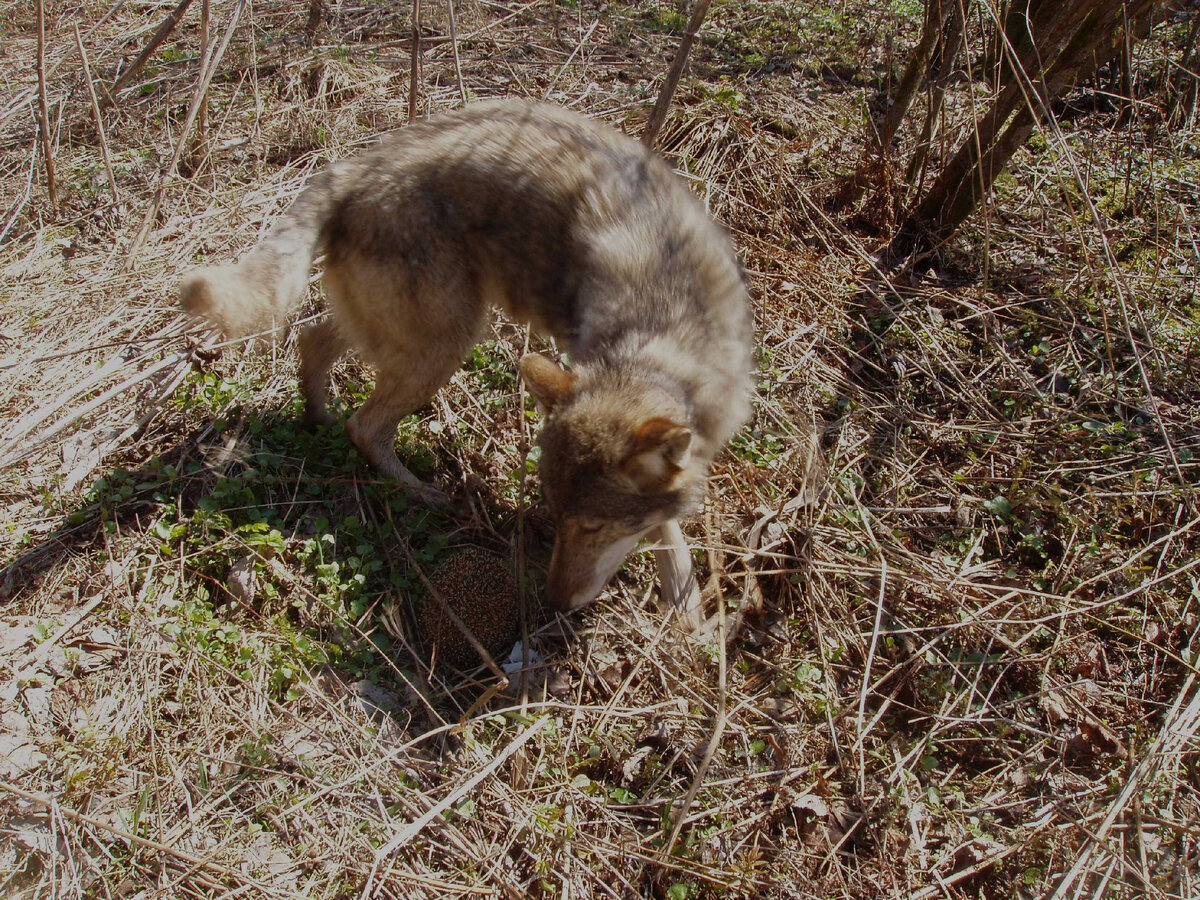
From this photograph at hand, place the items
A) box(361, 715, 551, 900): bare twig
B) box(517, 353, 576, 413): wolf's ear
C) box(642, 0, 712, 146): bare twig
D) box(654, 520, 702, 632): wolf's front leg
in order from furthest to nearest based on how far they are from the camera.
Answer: box(642, 0, 712, 146): bare twig < box(654, 520, 702, 632): wolf's front leg < box(517, 353, 576, 413): wolf's ear < box(361, 715, 551, 900): bare twig

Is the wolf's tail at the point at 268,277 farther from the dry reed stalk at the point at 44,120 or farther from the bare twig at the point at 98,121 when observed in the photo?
the dry reed stalk at the point at 44,120

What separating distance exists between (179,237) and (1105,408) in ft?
17.9

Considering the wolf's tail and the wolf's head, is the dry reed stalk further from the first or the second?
the wolf's head

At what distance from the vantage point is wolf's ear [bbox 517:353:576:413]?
3.03 metres

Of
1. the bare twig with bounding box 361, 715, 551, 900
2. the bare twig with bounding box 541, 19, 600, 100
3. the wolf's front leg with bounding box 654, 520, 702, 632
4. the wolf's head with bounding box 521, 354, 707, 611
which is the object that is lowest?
the bare twig with bounding box 361, 715, 551, 900

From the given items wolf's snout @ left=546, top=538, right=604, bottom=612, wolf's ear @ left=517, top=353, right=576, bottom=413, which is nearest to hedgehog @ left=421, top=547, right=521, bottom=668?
wolf's snout @ left=546, top=538, right=604, bottom=612

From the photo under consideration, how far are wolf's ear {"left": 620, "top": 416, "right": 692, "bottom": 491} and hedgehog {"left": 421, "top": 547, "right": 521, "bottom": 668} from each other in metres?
0.89

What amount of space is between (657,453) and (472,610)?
115 centimetres

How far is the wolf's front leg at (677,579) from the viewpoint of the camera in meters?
3.57

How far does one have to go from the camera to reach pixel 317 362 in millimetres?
4000

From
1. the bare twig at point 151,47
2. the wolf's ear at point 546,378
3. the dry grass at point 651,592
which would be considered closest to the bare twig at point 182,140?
the dry grass at point 651,592

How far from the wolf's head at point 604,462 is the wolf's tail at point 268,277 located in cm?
104

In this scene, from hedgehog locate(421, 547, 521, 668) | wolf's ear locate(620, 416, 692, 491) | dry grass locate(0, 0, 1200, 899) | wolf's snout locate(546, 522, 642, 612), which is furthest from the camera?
hedgehog locate(421, 547, 521, 668)

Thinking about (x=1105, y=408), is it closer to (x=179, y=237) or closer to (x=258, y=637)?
(x=258, y=637)
